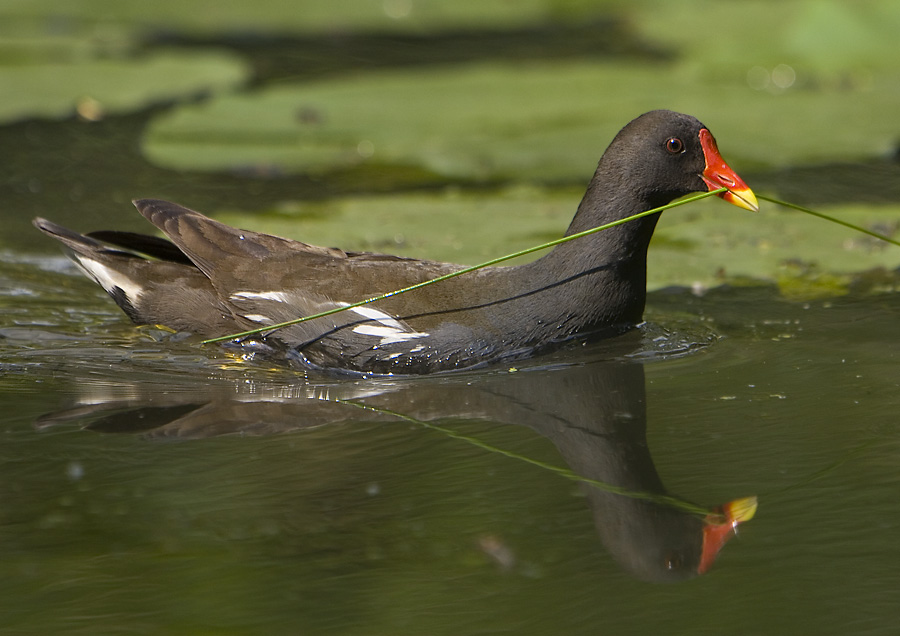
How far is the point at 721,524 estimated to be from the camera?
8.14 ft

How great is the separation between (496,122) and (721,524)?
428cm

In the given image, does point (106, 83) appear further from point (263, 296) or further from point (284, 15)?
point (263, 296)

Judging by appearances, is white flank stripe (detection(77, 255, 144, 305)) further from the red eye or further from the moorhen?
the red eye

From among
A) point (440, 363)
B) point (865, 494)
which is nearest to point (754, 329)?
point (440, 363)

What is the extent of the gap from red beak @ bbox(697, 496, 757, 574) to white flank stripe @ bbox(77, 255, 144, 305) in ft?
7.62

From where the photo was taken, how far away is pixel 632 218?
3.63 meters

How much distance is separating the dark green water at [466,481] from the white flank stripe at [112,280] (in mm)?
154

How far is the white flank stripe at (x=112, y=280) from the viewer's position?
4.12m

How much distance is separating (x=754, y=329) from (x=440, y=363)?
1116 millimetres

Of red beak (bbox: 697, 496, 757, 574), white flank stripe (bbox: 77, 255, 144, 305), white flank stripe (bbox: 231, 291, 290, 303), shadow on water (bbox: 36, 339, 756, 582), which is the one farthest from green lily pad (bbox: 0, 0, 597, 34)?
red beak (bbox: 697, 496, 757, 574)

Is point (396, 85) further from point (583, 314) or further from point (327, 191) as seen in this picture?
point (583, 314)

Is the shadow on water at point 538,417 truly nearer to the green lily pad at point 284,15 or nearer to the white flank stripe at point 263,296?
the white flank stripe at point 263,296

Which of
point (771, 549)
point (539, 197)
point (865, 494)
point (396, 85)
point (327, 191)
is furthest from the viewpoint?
point (396, 85)

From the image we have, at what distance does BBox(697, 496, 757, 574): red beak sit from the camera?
2.37 m
